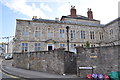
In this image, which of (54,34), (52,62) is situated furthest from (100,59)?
(54,34)

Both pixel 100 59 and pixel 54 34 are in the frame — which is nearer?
pixel 100 59

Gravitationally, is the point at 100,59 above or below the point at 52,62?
above

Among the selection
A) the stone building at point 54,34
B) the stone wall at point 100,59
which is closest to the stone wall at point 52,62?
the stone wall at point 100,59

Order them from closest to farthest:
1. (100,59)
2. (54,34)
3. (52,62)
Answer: (100,59)
(52,62)
(54,34)

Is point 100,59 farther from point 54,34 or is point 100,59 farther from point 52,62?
point 54,34

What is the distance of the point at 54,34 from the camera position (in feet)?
80.1

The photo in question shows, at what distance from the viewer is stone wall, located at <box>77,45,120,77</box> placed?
32.0 ft

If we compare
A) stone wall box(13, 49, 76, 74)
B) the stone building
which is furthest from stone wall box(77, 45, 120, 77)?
the stone building

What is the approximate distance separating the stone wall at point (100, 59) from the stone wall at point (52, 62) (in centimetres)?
164

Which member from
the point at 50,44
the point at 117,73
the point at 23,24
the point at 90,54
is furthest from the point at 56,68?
the point at 23,24

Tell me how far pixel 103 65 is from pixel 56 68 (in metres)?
4.78

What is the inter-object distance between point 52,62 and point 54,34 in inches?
475

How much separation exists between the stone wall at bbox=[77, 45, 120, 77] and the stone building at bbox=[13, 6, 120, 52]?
11140 mm

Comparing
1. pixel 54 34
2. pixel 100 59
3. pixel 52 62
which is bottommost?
pixel 52 62
